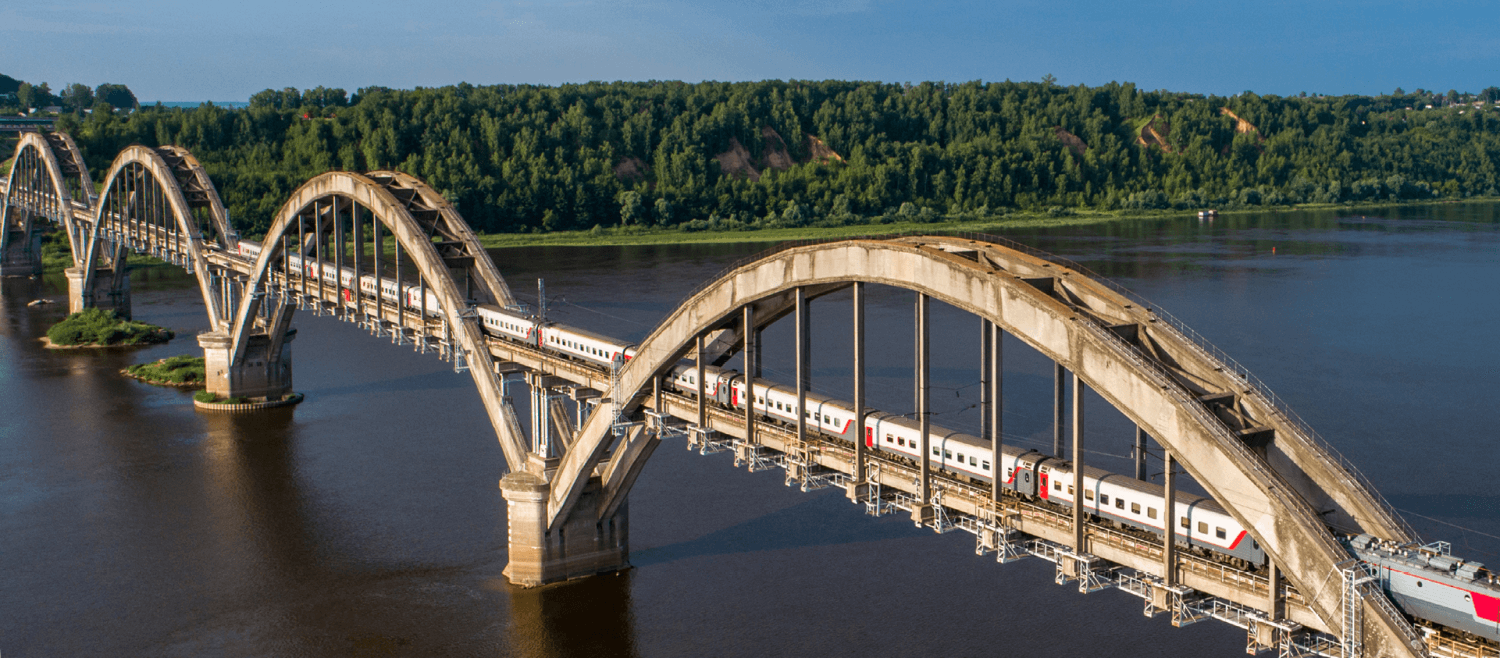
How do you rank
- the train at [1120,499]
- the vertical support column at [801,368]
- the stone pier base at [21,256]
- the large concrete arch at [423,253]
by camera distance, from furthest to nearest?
the stone pier base at [21,256]
the large concrete arch at [423,253]
the vertical support column at [801,368]
the train at [1120,499]

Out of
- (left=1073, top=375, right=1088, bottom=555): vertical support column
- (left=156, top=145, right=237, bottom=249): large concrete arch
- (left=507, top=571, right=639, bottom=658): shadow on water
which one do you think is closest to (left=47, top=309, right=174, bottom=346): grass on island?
(left=156, top=145, right=237, bottom=249): large concrete arch

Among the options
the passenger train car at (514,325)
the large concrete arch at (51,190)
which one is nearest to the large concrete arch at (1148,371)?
the passenger train car at (514,325)

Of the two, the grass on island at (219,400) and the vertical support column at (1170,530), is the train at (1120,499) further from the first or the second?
the grass on island at (219,400)

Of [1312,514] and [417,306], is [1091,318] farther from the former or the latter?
[417,306]

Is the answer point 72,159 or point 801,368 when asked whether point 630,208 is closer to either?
point 72,159

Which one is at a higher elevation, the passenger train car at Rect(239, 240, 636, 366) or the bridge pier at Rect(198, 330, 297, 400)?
the passenger train car at Rect(239, 240, 636, 366)

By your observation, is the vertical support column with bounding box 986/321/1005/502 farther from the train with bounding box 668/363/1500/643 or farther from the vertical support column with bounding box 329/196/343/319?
the vertical support column with bounding box 329/196/343/319

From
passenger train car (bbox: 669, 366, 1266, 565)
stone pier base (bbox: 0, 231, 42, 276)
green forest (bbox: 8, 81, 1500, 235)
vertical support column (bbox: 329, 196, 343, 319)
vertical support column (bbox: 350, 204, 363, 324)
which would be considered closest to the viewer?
passenger train car (bbox: 669, 366, 1266, 565)

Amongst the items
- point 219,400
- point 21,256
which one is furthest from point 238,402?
point 21,256
